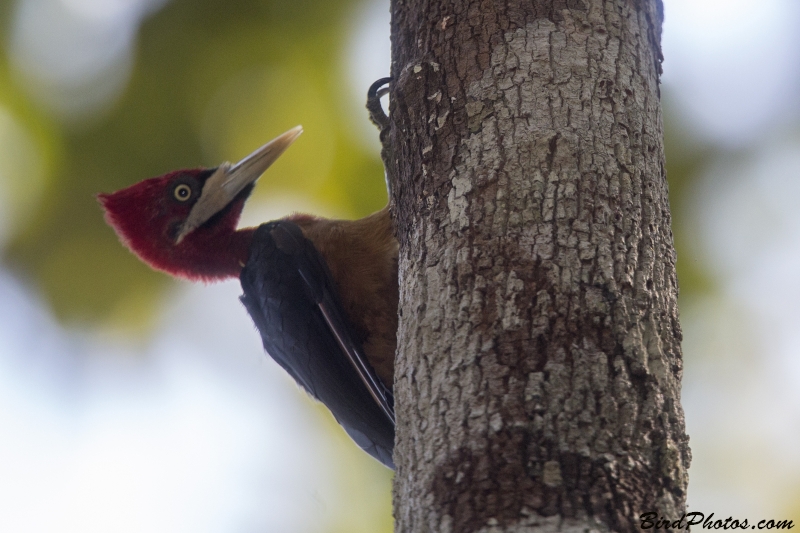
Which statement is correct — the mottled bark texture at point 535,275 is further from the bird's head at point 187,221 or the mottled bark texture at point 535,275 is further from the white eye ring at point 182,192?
the white eye ring at point 182,192

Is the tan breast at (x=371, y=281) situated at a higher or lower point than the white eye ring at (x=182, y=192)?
lower

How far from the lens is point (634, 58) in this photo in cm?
223

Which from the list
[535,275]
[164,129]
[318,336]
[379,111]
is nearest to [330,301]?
[318,336]

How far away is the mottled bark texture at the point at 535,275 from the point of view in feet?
5.26

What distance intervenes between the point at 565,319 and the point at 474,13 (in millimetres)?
1059

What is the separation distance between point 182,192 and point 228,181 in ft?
0.82

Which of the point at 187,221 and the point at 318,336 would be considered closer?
the point at 318,336

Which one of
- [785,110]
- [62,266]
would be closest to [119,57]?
[62,266]

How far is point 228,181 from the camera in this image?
4.28m

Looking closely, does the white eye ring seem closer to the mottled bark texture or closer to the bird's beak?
the bird's beak

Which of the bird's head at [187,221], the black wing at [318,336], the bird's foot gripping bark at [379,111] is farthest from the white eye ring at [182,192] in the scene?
the bird's foot gripping bark at [379,111]

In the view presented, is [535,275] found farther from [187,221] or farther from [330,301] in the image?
[187,221]

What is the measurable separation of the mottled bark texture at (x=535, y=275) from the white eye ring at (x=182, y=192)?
6.90ft

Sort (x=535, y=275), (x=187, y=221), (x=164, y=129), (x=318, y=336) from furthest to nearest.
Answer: (x=164, y=129)
(x=187, y=221)
(x=318, y=336)
(x=535, y=275)
